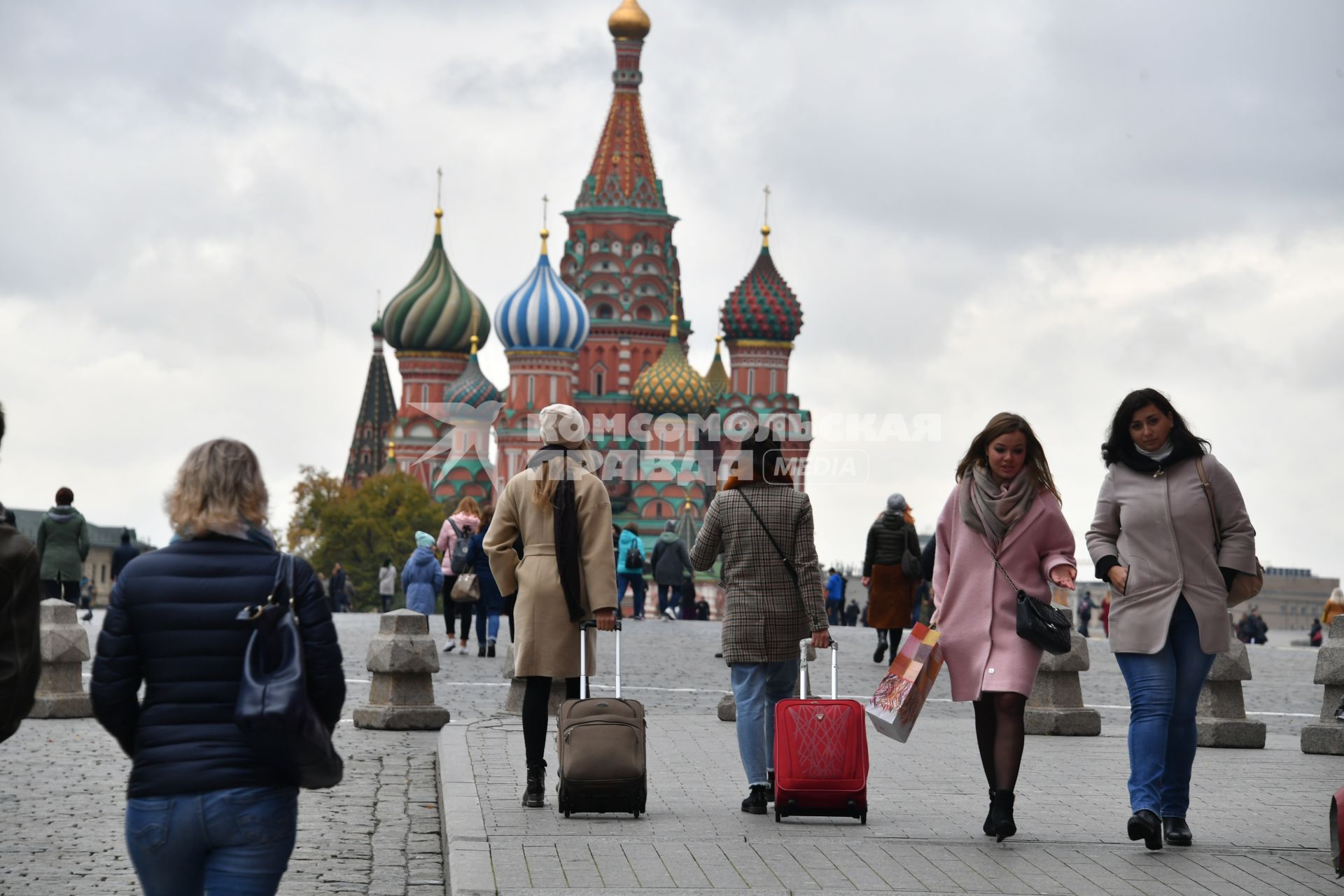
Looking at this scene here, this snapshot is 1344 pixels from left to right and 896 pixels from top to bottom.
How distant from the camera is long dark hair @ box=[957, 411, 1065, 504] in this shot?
7.54 metres

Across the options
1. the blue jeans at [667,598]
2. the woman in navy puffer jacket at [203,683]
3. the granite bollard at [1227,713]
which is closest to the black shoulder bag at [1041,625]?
the woman in navy puffer jacket at [203,683]

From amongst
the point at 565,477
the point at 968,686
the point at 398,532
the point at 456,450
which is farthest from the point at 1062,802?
the point at 456,450

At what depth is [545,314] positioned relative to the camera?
83.8 m

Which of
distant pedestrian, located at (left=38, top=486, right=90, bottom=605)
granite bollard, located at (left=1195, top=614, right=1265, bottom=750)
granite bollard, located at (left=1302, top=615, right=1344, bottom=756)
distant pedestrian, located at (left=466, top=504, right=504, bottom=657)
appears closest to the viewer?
granite bollard, located at (left=1302, top=615, right=1344, bottom=756)

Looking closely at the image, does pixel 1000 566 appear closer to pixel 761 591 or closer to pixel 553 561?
pixel 761 591

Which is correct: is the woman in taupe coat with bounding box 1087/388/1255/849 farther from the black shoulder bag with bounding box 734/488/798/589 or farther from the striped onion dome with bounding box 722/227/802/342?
the striped onion dome with bounding box 722/227/802/342

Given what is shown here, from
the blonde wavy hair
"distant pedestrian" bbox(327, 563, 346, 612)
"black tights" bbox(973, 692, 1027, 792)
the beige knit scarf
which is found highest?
"distant pedestrian" bbox(327, 563, 346, 612)

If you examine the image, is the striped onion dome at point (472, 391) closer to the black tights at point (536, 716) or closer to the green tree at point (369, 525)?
the green tree at point (369, 525)

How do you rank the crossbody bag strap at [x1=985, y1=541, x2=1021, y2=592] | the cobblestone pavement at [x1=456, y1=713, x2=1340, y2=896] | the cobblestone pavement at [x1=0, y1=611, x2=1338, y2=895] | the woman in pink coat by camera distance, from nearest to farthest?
1. the cobblestone pavement at [x1=456, y1=713, x2=1340, y2=896]
2. the cobblestone pavement at [x1=0, y1=611, x2=1338, y2=895]
3. the woman in pink coat
4. the crossbody bag strap at [x1=985, y1=541, x2=1021, y2=592]

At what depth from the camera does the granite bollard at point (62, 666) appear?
43.6 feet

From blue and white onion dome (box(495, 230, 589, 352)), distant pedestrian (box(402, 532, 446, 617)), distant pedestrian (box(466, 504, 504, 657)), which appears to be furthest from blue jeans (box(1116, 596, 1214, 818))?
blue and white onion dome (box(495, 230, 589, 352))

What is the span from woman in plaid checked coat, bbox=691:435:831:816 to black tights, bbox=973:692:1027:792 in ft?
2.70

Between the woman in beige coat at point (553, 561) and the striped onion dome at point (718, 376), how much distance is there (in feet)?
266

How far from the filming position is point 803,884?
20.9ft
